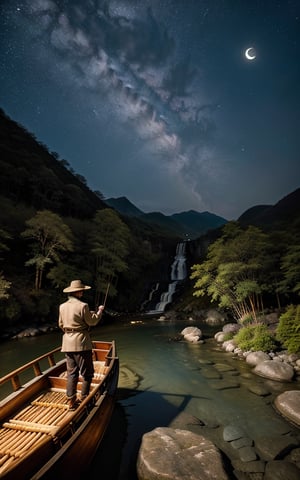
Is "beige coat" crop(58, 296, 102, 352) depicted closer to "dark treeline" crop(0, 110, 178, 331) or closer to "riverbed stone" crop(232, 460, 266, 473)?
"riverbed stone" crop(232, 460, 266, 473)

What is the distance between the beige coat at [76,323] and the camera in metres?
4.94

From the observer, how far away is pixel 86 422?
415 cm

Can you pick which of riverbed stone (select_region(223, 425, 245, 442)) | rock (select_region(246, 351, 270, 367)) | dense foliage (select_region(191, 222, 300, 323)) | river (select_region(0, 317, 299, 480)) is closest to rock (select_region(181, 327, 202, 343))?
river (select_region(0, 317, 299, 480))

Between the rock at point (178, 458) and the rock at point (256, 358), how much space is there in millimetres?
6354

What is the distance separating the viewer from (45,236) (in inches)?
883

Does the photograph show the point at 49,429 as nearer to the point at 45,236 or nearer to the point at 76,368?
the point at 76,368

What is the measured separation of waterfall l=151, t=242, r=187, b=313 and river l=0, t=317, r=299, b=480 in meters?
19.4

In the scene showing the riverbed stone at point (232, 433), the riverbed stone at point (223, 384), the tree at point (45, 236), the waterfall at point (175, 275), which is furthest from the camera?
the waterfall at point (175, 275)

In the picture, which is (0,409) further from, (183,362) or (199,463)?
(183,362)

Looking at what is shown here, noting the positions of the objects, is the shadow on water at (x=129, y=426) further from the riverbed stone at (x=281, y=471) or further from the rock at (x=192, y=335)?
the rock at (x=192, y=335)

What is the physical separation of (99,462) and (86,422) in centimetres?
158

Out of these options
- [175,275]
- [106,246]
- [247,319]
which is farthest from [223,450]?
Answer: [175,275]

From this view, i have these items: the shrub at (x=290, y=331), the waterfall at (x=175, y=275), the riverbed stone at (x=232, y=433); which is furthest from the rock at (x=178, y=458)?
the waterfall at (x=175, y=275)

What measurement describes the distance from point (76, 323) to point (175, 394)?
5.41 m
